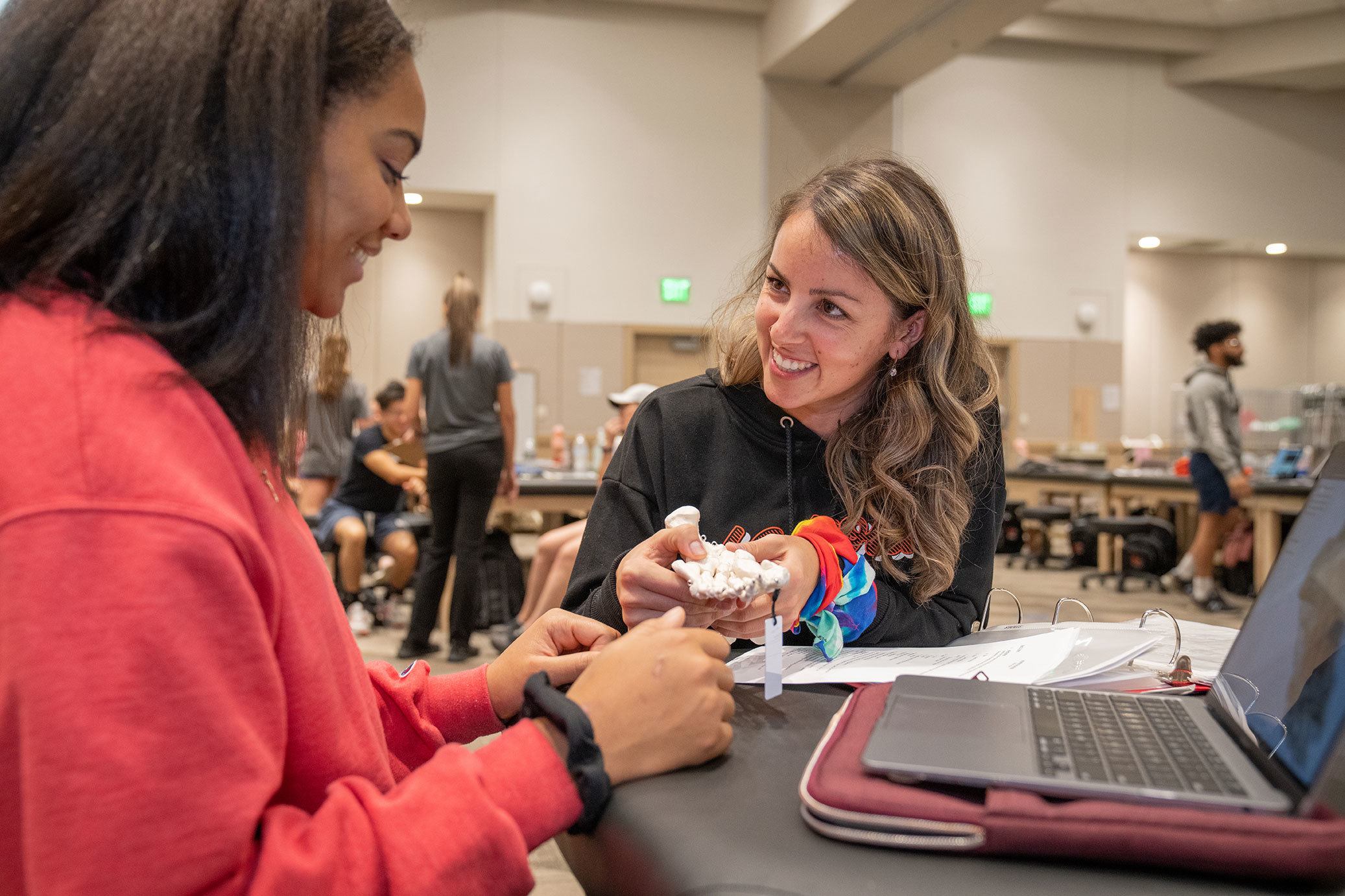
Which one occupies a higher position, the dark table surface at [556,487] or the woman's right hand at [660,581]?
the woman's right hand at [660,581]

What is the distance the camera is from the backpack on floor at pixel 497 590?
500 centimetres

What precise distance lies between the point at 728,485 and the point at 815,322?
275mm

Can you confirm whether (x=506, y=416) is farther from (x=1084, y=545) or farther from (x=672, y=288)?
(x=1084, y=545)

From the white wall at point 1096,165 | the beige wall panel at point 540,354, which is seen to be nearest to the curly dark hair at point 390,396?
the beige wall panel at point 540,354

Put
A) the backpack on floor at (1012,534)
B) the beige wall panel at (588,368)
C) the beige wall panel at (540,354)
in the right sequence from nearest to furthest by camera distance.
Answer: the backpack on floor at (1012,534), the beige wall panel at (540,354), the beige wall panel at (588,368)

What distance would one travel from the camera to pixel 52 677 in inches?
21.0

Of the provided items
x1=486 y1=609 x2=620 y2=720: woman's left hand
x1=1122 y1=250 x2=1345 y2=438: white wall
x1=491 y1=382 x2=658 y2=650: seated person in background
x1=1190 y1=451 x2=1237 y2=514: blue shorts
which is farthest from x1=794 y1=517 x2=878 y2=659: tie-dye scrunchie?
x1=1122 y1=250 x2=1345 y2=438: white wall

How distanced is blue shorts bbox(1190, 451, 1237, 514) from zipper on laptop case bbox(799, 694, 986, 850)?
6.57 m

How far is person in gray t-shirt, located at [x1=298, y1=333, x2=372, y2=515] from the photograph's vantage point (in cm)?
555

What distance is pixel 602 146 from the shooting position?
967 centimetres

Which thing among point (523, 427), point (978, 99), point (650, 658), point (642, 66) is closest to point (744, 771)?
point (650, 658)

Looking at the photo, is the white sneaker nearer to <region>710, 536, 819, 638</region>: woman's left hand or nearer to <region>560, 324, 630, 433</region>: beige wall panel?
<region>710, 536, 819, 638</region>: woman's left hand

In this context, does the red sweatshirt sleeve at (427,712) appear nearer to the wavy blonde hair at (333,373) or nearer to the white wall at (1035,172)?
the wavy blonde hair at (333,373)

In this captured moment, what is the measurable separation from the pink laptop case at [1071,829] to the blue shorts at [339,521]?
4831 mm
